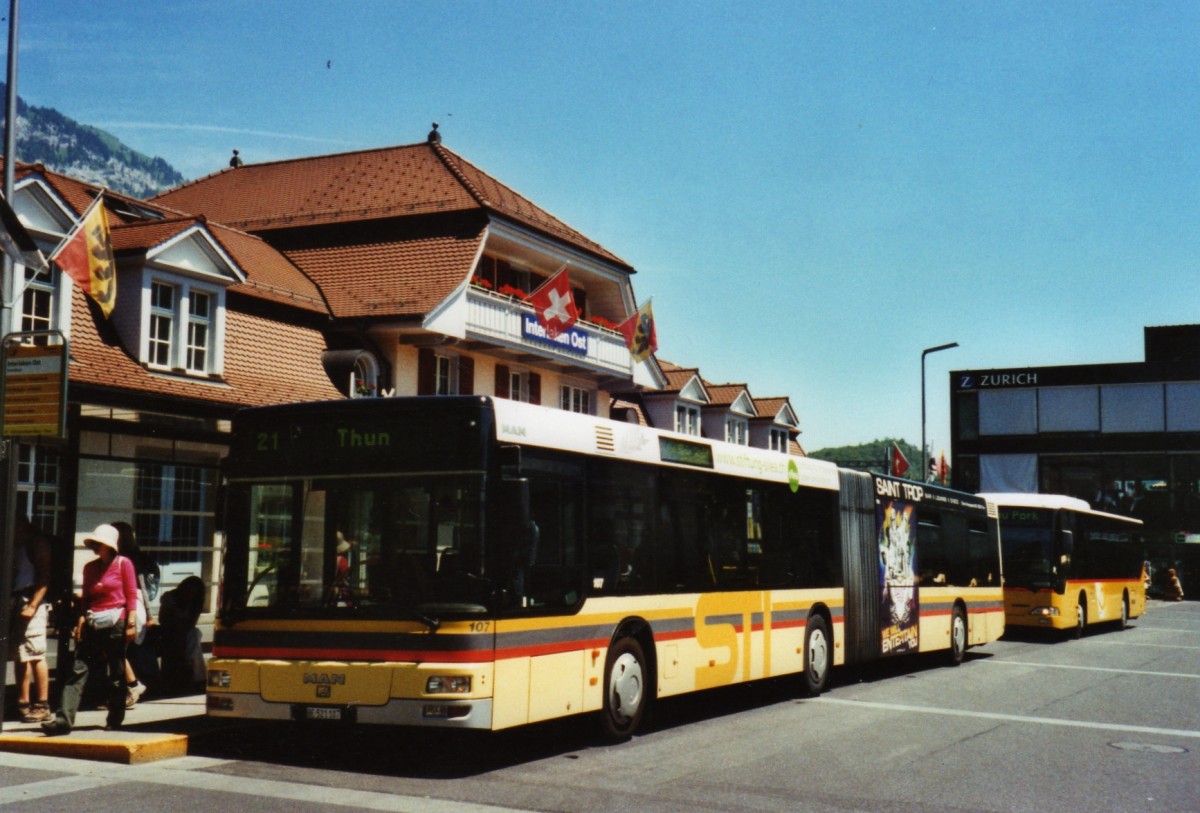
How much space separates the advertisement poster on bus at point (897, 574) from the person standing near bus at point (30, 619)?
11.0 meters

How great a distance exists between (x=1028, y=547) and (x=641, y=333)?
1049cm

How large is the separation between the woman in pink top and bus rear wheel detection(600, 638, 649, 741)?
413cm

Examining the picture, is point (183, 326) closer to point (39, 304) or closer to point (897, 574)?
point (39, 304)

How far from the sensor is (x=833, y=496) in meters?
16.8

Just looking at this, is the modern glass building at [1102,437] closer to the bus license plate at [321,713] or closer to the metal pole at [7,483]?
the bus license plate at [321,713]

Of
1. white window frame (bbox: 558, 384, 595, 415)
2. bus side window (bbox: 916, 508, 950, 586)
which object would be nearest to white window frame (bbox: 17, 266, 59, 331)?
bus side window (bbox: 916, 508, 950, 586)

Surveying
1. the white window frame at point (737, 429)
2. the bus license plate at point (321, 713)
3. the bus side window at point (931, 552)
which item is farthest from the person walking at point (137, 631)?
the white window frame at point (737, 429)

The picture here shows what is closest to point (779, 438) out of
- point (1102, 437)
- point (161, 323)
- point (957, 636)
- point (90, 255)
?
point (1102, 437)

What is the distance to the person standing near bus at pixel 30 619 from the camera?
11797 millimetres

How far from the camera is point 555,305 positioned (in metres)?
28.5

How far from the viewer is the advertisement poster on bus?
716 inches

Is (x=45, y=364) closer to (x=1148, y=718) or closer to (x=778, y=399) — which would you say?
(x=1148, y=718)

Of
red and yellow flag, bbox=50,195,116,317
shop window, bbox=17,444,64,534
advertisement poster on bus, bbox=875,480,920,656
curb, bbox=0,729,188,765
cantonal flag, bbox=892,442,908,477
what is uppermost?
red and yellow flag, bbox=50,195,116,317

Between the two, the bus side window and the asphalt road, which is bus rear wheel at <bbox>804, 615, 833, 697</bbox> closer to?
the asphalt road
